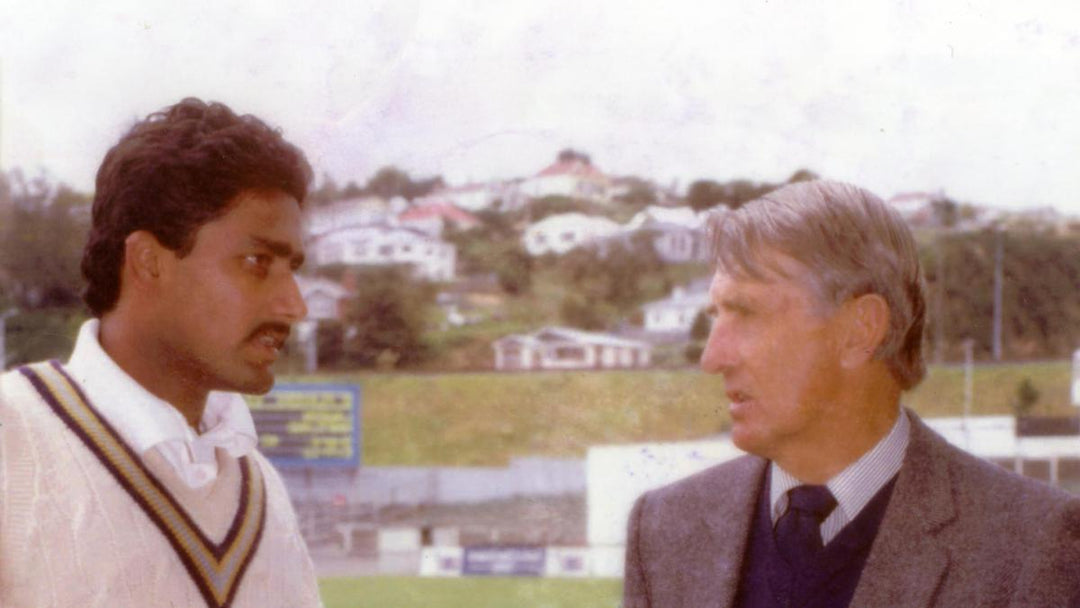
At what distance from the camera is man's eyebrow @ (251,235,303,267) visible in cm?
169

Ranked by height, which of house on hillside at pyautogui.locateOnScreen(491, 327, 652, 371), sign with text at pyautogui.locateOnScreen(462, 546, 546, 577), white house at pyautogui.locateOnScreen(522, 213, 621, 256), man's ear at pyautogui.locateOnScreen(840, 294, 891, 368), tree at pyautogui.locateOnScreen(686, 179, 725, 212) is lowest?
sign with text at pyautogui.locateOnScreen(462, 546, 546, 577)

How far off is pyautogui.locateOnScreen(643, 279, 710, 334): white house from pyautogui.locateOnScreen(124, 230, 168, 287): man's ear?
1.32 meters

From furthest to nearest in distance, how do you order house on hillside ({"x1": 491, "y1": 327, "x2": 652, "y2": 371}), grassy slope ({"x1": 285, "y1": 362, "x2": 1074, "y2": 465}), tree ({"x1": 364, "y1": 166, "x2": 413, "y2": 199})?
1. house on hillside ({"x1": 491, "y1": 327, "x2": 652, "y2": 371})
2. grassy slope ({"x1": 285, "y1": 362, "x2": 1074, "y2": 465})
3. tree ({"x1": 364, "y1": 166, "x2": 413, "y2": 199})

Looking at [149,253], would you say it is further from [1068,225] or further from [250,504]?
[1068,225]

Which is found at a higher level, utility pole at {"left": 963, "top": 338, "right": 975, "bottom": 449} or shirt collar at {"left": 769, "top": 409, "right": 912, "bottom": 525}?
shirt collar at {"left": 769, "top": 409, "right": 912, "bottom": 525}

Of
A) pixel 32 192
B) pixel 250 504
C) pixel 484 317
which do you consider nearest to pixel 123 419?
pixel 250 504

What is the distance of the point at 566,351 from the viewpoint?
489cm

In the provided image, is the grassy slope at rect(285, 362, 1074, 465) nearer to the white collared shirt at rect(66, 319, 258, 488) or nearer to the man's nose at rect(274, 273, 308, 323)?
the man's nose at rect(274, 273, 308, 323)

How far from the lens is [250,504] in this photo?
1710 mm

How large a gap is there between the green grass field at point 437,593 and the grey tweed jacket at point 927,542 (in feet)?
46.3

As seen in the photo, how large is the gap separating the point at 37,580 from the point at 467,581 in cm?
2135

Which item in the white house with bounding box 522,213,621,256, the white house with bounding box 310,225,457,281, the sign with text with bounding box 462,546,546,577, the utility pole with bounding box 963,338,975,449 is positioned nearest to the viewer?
the white house with bounding box 310,225,457,281

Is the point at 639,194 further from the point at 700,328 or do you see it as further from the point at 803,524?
the point at 803,524

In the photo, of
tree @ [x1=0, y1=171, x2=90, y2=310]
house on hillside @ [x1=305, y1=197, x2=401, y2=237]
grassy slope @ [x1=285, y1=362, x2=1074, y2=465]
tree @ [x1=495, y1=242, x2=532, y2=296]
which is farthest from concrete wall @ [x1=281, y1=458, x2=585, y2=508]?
tree @ [x1=0, y1=171, x2=90, y2=310]
